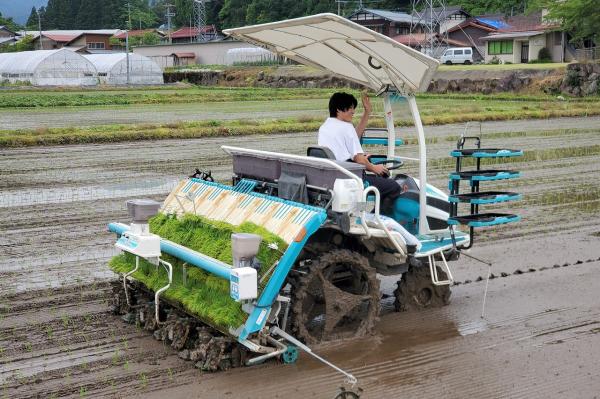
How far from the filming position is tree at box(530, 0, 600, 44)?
48.0m

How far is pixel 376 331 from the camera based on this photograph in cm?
651

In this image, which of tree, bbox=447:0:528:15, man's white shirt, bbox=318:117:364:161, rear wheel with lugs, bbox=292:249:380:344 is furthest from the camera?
tree, bbox=447:0:528:15

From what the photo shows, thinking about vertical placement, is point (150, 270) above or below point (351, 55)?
below

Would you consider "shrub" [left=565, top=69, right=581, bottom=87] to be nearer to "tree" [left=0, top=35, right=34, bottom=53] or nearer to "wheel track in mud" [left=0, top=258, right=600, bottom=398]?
"wheel track in mud" [left=0, top=258, right=600, bottom=398]

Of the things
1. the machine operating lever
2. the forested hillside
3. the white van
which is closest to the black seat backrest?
the machine operating lever

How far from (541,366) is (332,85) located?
172 ft

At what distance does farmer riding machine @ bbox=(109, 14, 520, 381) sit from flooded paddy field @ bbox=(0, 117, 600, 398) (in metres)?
0.21

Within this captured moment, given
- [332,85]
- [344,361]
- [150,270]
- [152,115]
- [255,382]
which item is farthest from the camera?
[332,85]

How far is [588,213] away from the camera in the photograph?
11742mm

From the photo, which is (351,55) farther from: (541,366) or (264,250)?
(541,366)

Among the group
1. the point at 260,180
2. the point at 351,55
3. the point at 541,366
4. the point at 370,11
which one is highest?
the point at 370,11

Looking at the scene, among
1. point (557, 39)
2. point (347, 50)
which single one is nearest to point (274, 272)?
point (347, 50)

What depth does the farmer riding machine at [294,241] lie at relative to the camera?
5.65 meters

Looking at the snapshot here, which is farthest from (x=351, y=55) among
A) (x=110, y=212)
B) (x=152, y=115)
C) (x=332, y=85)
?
(x=332, y=85)
